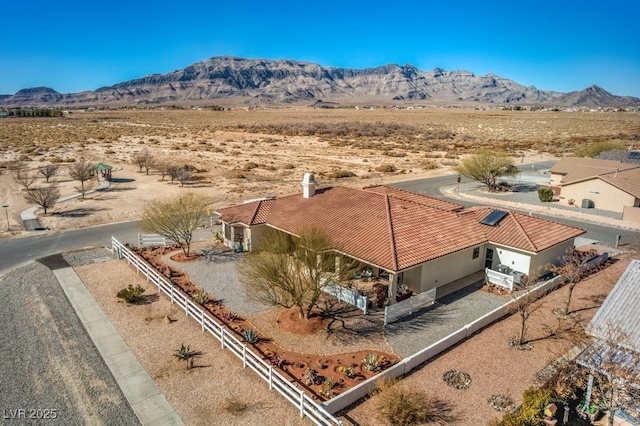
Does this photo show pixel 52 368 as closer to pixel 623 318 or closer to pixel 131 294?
pixel 131 294

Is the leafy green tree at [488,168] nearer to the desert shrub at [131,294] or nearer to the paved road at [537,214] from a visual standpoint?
the paved road at [537,214]

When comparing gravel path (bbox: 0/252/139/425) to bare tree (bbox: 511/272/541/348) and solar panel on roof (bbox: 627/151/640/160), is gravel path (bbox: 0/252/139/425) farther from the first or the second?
solar panel on roof (bbox: 627/151/640/160)

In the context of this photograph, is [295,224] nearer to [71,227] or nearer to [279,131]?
[71,227]

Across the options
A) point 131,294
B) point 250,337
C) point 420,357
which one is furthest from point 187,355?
point 420,357

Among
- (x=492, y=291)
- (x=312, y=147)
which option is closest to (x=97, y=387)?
(x=492, y=291)

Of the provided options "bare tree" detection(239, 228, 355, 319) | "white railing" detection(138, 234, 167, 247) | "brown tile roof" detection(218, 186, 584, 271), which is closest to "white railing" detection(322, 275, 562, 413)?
"brown tile roof" detection(218, 186, 584, 271)

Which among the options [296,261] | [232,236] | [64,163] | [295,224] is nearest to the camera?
[296,261]
